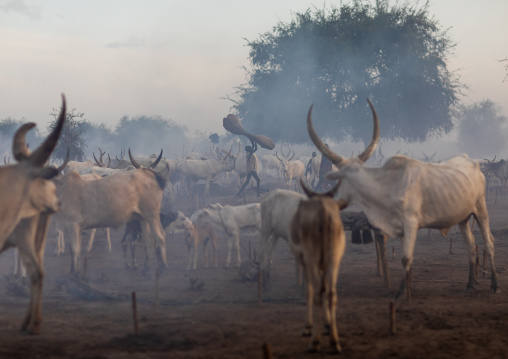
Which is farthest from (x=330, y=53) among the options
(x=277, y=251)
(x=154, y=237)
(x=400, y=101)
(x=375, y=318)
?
(x=375, y=318)

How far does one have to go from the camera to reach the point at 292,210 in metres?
10.1

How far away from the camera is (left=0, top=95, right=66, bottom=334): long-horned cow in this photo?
719cm

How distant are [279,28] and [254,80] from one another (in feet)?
11.9

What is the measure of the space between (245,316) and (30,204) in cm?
324

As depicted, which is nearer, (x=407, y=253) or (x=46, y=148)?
(x=46, y=148)

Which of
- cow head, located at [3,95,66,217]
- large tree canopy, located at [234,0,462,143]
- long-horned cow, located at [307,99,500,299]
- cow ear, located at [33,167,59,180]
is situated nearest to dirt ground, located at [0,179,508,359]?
long-horned cow, located at [307,99,500,299]

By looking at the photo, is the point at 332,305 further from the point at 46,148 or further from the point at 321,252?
the point at 46,148

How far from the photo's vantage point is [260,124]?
128ft

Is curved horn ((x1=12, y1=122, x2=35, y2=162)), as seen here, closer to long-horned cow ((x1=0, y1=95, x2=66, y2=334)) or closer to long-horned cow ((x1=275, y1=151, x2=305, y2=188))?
long-horned cow ((x1=0, y1=95, x2=66, y2=334))

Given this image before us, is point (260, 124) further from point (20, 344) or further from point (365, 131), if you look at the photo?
point (20, 344)

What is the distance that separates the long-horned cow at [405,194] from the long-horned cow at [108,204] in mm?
4444

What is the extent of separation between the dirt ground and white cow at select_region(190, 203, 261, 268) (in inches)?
44.7

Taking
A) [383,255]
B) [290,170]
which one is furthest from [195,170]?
[383,255]

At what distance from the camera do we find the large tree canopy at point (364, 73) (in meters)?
34.4
